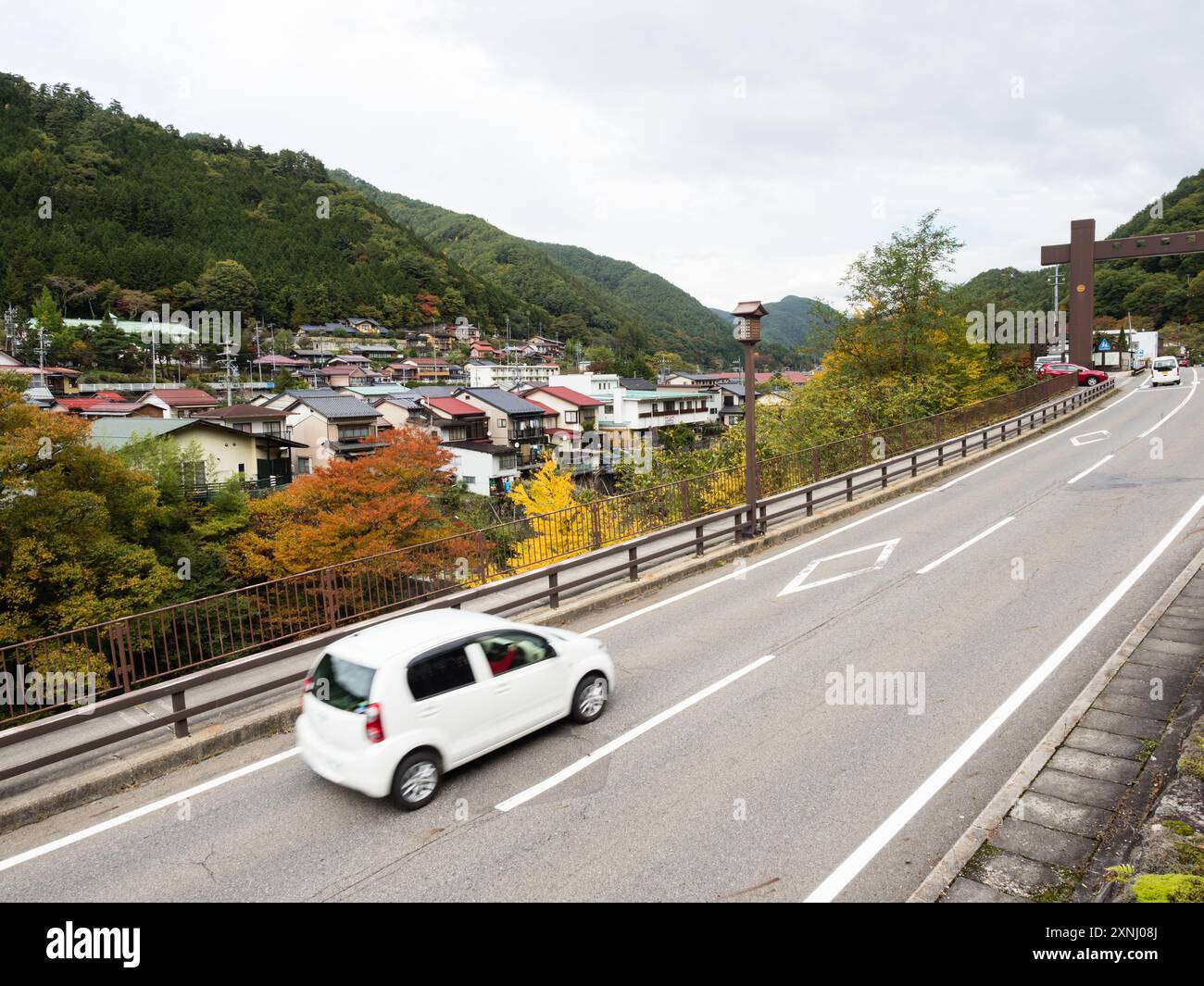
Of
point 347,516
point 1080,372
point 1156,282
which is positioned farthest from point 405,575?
point 1156,282

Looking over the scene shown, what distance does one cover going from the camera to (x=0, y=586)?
66.3ft

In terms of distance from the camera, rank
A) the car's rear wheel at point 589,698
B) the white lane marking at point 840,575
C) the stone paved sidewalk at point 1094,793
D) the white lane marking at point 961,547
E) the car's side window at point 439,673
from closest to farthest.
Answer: the stone paved sidewalk at point 1094,793 → the car's side window at point 439,673 → the car's rear wheel at point 589,698 → the white lane marking at point 840,575 → the white lane marking at point 961,547

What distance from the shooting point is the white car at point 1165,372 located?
40.6 metres

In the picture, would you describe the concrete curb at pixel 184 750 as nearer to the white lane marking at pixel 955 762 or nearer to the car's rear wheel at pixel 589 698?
the car's rear wheel at pixel 589 698

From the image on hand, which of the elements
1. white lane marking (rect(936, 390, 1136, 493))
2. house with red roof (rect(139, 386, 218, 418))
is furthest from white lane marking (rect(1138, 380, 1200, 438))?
house with red roof (rect(139, 386, 218, 418))

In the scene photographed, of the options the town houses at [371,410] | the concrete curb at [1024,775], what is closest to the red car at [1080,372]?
the town houses at [371,410]

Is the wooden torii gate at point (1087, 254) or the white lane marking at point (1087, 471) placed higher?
the wooden torii gate at point (1087, 254)

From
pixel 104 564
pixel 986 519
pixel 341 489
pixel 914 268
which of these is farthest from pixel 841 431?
pixel 104 564

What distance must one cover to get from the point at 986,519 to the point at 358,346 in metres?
119

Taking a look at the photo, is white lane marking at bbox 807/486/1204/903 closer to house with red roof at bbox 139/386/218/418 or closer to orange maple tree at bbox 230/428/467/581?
orange maple tree at bbox 230/428/467/581

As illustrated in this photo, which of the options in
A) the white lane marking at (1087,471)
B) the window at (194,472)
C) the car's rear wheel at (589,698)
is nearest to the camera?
the car's rear wheel at (589,698)

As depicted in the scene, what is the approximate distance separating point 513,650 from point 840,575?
23.0ft

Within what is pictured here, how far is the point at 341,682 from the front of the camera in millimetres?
5938

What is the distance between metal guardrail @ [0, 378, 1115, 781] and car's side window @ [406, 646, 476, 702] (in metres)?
2.46
